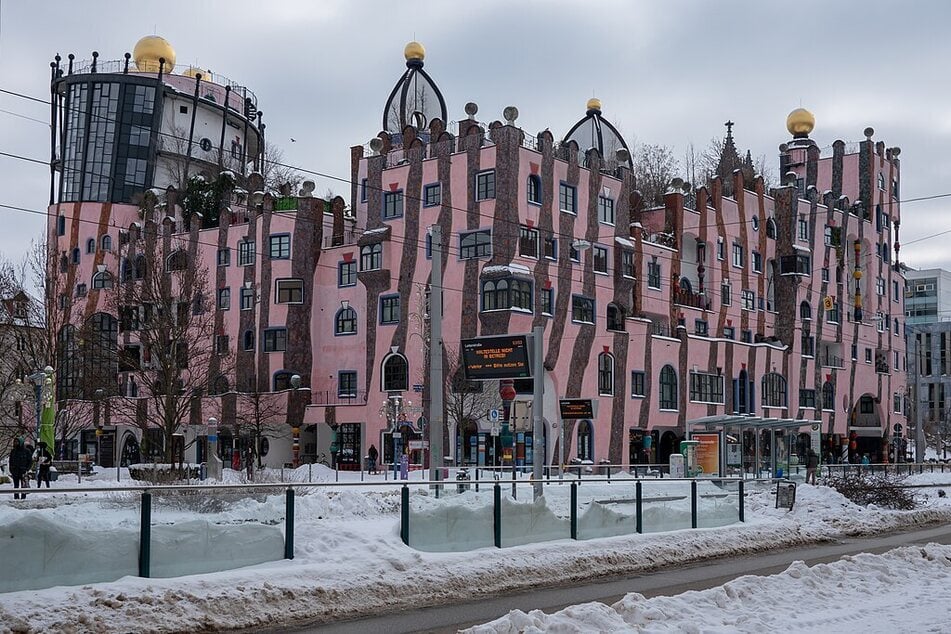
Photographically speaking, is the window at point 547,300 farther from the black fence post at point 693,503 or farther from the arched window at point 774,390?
the black fence post at point 693,503

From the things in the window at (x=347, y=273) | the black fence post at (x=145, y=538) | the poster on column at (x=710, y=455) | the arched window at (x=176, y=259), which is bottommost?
the black fence post at (x=145, y=538)

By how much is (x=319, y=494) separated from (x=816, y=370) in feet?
192

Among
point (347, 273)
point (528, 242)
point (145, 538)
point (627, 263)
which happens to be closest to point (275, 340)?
point (347, 273)

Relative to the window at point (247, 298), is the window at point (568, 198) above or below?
above

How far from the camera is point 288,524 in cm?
1478

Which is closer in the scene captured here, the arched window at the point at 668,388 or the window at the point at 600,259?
the window at the point at 600,259

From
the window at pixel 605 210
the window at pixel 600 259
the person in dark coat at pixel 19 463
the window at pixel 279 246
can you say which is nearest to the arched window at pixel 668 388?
the window at pixel 600 259

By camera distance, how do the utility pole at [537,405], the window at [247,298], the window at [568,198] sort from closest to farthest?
1. the utility pole at [537,405]
2. the window at [568,198]
3. the window at [247,298]

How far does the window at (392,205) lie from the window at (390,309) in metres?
4.08

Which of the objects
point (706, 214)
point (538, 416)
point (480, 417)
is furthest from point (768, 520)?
point (706, 214)

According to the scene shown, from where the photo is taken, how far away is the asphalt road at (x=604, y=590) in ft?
41.9

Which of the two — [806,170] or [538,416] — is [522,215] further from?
[806,170]

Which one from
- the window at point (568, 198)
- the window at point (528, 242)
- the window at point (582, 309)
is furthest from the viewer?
the window at point (568, 198)

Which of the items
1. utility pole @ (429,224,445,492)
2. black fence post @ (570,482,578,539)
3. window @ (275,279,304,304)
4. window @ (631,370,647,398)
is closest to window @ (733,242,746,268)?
window @ (631,370,647,398)
